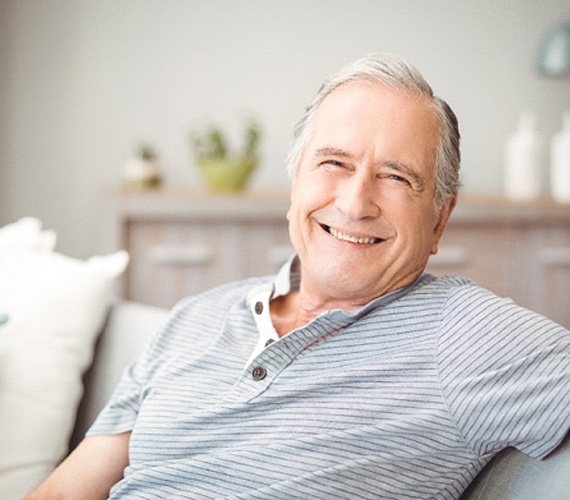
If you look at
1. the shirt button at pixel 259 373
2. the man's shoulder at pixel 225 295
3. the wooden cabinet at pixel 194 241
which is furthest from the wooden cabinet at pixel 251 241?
the shirt button at pixel 259 373

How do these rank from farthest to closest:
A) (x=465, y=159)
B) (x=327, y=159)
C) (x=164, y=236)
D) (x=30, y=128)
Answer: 1. (x=465, y=159)
2. (x=30, y=128)
3. (x=164, y=236)
4. (x=327, y=159)

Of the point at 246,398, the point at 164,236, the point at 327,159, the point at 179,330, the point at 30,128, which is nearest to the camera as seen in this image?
the point at 246,398

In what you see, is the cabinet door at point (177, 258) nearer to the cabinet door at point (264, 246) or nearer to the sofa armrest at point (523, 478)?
the cabinet door at point (264, 246)

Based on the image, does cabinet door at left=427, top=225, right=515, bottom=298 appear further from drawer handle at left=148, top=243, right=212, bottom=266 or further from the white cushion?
the white cushion

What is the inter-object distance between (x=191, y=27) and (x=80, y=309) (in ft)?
6.65

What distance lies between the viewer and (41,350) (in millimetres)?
1615

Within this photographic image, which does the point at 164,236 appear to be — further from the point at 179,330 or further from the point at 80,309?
the point at 179,330

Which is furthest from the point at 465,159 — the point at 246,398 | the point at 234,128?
the point at 246,398

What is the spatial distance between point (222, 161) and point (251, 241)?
306mm

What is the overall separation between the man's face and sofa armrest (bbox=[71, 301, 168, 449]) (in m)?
0.47

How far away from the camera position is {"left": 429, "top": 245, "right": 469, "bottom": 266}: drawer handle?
3023mm

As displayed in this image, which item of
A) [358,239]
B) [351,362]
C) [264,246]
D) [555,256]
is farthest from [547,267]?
[351,362]

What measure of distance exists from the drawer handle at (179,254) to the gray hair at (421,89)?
170 cm

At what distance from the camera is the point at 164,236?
117 inches
